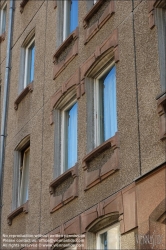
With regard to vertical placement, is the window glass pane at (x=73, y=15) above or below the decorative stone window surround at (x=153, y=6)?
above

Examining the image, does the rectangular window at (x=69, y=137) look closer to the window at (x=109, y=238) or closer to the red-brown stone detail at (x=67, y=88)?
the red-brown stone detail at (x=67, y=88)

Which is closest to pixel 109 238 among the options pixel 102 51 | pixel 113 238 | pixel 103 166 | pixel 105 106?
pixel 113 238

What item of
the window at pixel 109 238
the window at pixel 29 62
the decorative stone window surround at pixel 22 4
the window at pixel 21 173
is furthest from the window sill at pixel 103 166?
the decorative stone window surround at pixel 22 4

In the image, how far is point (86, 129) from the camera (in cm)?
1239

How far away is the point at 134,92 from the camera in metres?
10.8

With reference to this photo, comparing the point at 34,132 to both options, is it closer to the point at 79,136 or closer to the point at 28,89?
the point at 28,89

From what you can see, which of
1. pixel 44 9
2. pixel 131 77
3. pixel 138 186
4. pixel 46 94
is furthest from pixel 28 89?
pixel 138 186

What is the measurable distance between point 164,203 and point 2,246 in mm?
6881

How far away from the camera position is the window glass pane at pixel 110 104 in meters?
11.9

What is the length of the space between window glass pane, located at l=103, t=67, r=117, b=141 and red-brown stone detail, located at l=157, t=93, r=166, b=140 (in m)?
1.94

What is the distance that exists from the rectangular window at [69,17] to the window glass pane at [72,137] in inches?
89.8

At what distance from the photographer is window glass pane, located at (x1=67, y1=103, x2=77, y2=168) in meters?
13.1

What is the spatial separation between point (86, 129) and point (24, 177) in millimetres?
3715

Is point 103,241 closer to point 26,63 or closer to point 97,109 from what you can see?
point 97,109
